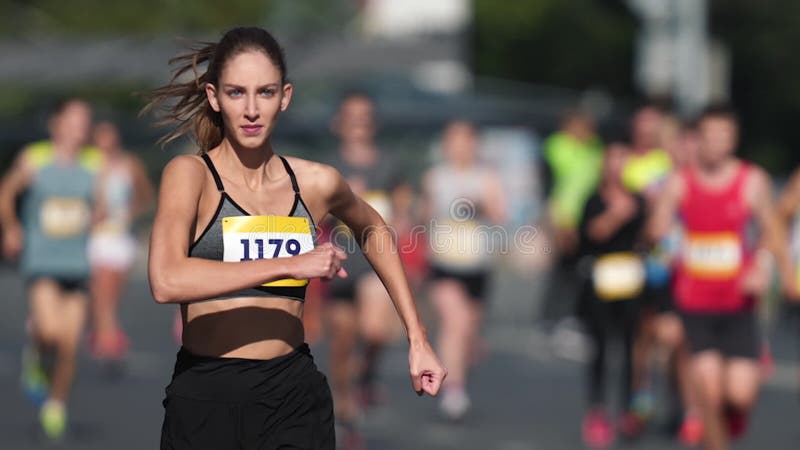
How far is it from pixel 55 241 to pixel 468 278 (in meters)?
2.96

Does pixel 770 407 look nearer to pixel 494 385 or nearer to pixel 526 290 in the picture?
pixel 494 385

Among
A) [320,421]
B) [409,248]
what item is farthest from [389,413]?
[320,421]

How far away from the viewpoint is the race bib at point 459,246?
11977 mm

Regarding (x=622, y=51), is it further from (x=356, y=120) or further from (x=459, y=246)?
(x=356, y=120)

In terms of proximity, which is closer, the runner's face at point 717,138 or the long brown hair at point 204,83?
the long brown hair at point 204,83

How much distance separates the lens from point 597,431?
1043cm

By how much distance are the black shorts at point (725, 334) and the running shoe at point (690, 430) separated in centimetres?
173

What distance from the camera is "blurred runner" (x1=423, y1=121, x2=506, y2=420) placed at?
11953 millimetres

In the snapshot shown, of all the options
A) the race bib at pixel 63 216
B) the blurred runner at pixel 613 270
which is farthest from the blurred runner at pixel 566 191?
the race bib at pixel 63 216

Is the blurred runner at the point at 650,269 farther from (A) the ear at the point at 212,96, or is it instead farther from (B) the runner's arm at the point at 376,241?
(A) the ear at the point at 212,96

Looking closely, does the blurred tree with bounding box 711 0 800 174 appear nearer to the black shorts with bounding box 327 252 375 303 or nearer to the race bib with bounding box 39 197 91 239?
the race bib with bounding box 39 197 91 239

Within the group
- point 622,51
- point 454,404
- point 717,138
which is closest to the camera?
point 717,138

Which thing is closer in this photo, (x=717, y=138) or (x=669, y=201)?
(x=717, y=138)

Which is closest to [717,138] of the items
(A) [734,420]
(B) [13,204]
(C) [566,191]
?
(A) [734,420]
